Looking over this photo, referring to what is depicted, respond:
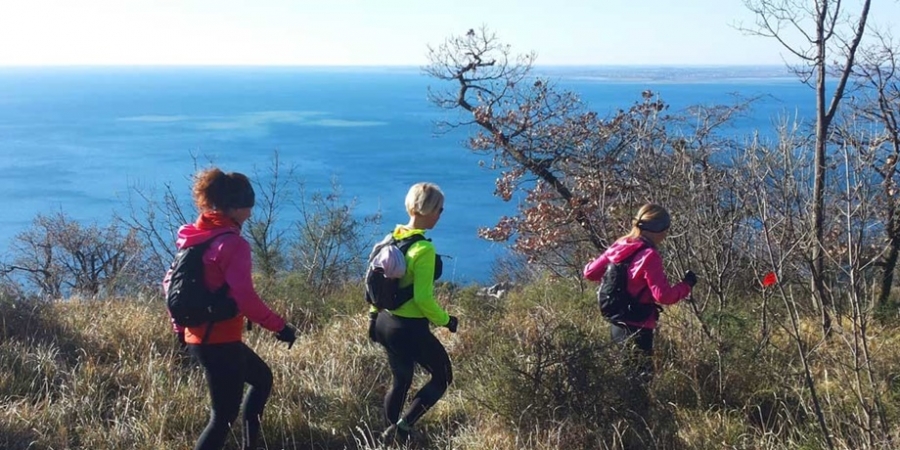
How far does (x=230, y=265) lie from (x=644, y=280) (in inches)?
85.7

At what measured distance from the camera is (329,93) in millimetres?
180250

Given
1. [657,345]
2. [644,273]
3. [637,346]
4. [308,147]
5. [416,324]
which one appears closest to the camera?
[416,324]

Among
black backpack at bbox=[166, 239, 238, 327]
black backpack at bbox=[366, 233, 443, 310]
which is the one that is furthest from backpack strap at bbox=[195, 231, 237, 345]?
black backpack at bbox=[366, 233, 443, 310]

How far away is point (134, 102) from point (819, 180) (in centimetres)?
16145

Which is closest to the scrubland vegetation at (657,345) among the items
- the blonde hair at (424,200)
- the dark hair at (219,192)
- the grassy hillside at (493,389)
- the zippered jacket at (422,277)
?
the grassy hillside at (493,389)

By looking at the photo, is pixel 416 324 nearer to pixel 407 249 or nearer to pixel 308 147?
Answer: pixel 407 249

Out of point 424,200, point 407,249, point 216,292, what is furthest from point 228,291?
point 424,200

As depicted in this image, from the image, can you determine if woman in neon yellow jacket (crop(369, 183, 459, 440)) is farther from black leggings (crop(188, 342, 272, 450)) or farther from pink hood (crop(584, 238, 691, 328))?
pink hood (crop(584, 238, 691, 328))

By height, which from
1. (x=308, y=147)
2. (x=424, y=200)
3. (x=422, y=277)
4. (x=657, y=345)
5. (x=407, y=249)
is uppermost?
(x=424, y=200)

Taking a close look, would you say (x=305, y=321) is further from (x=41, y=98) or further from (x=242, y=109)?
(x=41, y=98)

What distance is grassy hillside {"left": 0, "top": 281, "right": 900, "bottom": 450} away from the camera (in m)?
3.84

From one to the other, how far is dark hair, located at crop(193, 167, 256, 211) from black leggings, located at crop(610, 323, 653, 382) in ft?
6.77

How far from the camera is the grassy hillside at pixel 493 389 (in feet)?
12.6

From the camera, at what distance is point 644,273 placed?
4.20 m
